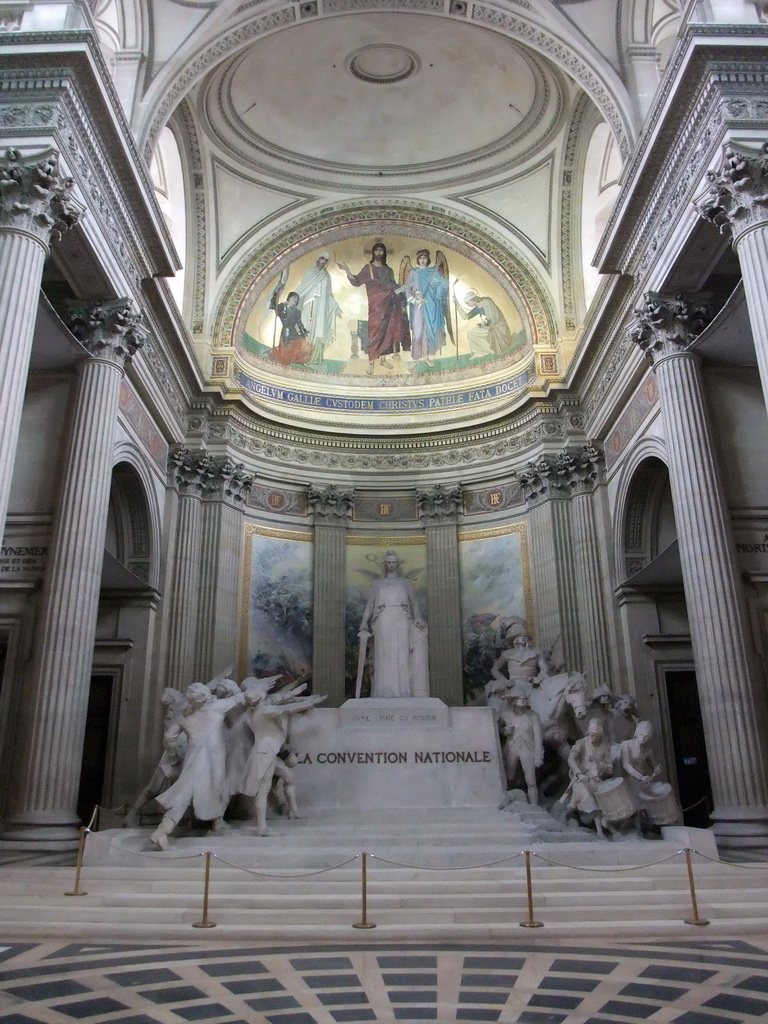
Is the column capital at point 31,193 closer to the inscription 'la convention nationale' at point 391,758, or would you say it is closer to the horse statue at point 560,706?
the inscription 'la convention nationale' at point 391,758

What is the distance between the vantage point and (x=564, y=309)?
745 inches

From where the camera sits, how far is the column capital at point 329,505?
64.1 ft

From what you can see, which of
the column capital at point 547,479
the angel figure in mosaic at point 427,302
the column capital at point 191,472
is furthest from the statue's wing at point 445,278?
the column capital at point 191,472

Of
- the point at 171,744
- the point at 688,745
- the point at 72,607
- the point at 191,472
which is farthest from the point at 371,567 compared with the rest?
the point at 171,744

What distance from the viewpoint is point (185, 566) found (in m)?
16.6

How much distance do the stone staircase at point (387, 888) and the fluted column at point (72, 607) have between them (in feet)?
4.56

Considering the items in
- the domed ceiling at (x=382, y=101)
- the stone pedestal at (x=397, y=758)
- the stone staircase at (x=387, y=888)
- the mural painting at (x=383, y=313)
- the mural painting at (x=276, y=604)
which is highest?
the domed ceiling at (x=382, y=101)

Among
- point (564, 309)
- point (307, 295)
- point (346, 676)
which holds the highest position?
point (307, 295)

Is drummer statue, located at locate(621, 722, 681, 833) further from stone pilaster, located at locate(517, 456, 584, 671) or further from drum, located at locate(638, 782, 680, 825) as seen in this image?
stone pilaster, located at locate(517, 456, 584, 671)

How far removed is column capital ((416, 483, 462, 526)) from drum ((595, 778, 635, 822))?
11053 millimetres

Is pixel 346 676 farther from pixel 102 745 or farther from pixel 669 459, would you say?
pixel 669 459

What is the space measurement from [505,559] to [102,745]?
31.2 ft

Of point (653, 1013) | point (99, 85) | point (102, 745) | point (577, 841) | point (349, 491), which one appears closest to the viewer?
point (653, 1013)

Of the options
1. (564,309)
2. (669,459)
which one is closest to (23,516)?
(669,459)
